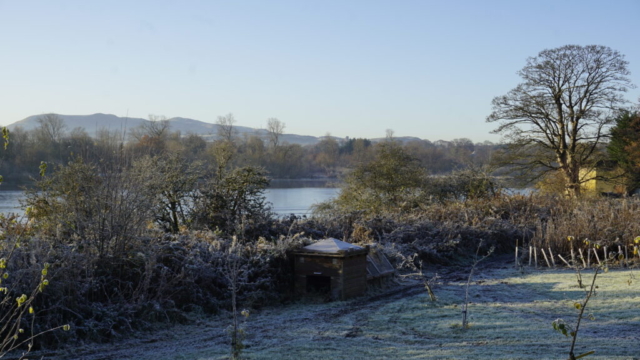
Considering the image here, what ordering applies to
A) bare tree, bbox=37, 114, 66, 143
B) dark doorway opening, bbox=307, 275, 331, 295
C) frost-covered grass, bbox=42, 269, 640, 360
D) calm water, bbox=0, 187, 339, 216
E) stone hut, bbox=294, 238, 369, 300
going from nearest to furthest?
frost-covered grass, bbox=42, 269, 640, 360
stone hut, bbox=294, 238, 369, 300
dark doorway opening, bbox=307, 275, 331, 295
calm water, bbox=0, 187, 339, 216
bare tree, bbox=37, 114, 66, 143

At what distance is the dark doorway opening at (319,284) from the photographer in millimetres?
9758

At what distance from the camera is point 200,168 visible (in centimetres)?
1441

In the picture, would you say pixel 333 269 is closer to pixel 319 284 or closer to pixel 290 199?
pixel 319 284

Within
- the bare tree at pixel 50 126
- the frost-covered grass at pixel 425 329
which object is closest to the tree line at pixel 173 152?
the bare tree at pixel 50 126

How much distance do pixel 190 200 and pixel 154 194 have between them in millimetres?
3551

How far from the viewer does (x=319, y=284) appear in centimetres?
1006

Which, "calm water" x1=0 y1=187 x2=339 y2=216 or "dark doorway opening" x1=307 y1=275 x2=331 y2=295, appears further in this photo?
"calm water" x1=0 y1=187 x2=339 y2=216

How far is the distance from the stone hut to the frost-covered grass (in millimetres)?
297

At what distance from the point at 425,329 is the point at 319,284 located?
9.85 ft

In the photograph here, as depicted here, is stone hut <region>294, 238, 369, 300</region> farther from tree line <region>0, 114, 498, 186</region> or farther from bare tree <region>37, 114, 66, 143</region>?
bare tree <region>37, 114, 66, 143</region>

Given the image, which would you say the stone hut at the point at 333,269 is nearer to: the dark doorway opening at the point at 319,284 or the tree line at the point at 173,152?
the dark doorway opening at the point at 319,284

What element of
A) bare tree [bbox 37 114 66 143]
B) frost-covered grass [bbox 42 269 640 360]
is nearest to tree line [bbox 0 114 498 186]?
bare tree [bbox 37 114 66 143]

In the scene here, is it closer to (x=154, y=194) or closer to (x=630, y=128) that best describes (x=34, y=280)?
(x=154, y=194)

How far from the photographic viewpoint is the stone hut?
30.8 ft
